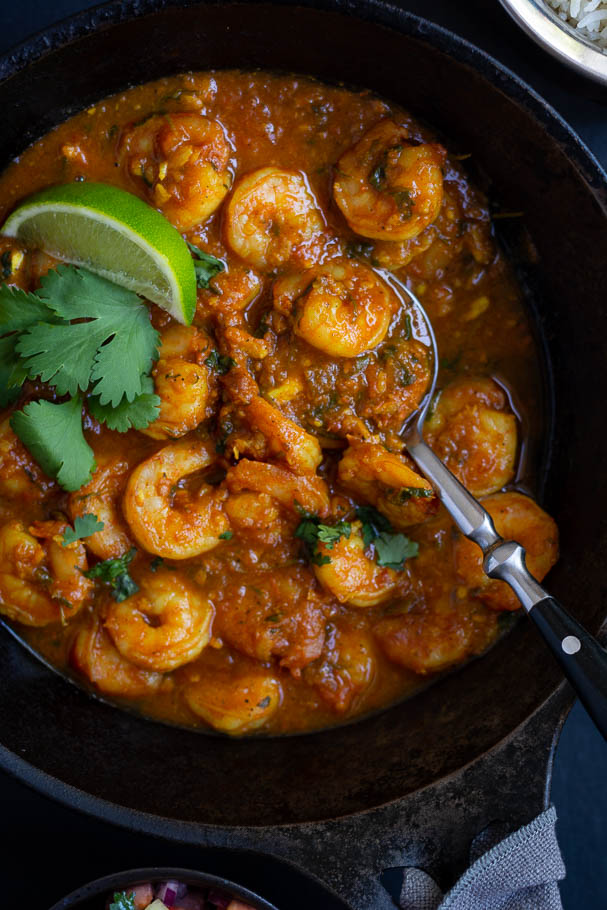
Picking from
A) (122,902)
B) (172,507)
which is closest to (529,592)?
(172,507)

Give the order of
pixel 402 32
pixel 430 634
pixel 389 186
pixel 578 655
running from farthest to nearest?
pixel 430 634 → pixel 389 186 → pixel 402 32 → pixel 578 655

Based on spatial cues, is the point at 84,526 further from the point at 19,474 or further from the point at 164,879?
the point at 164,879

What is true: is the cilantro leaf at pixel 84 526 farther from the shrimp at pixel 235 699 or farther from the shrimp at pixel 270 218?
the shrimp at pixel 270 218

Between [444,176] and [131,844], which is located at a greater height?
[444,176]

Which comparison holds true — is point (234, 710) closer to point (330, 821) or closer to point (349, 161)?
point (330, 821)

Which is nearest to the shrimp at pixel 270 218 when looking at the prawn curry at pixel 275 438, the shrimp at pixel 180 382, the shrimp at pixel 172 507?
the prawn curry at pixel 275 438

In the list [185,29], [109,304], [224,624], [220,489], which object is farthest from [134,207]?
[224,624]
